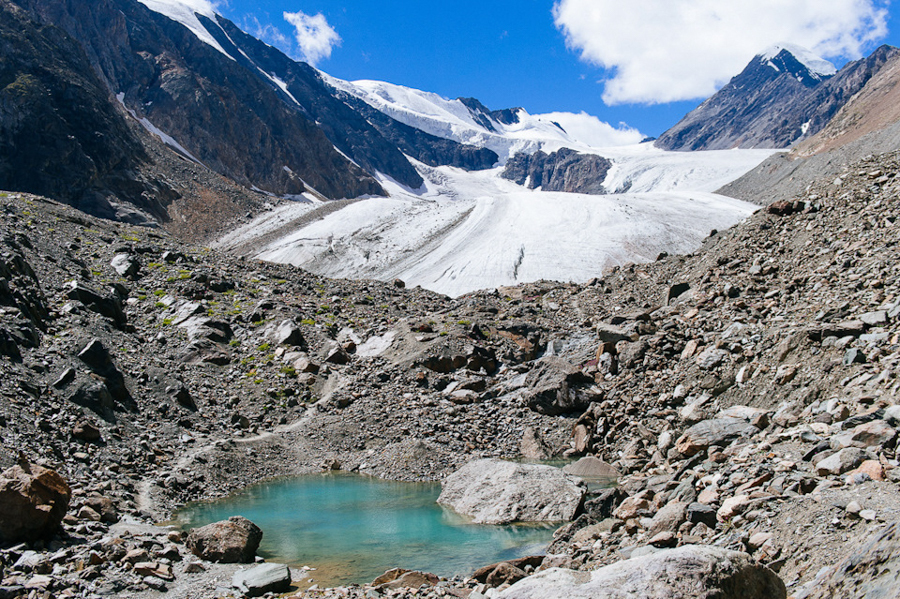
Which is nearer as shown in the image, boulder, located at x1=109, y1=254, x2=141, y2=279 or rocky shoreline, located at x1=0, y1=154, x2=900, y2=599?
rocky shoreline, located at x1=0, y1=154, x2=900, y2=599

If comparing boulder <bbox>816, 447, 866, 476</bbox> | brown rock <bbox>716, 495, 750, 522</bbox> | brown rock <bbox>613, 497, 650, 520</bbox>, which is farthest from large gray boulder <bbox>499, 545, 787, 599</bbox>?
A: brown rock <bbox>613, 497, 650, 520</bbox>

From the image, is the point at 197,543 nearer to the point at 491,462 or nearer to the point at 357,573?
the point at 357,573

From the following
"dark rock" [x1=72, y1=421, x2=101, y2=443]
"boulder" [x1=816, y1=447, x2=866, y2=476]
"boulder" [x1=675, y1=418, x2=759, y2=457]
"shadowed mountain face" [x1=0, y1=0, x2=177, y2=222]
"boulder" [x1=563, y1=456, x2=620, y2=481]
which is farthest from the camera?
"shadowed mountain face" [x1=0, y1=0, x2=177, y2=222]

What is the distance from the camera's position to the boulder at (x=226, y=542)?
32.4ft

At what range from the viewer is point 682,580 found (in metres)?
5.02

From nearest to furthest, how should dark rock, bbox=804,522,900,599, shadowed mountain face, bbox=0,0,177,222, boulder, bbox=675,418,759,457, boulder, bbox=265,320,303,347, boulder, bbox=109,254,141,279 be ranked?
dark rock, bbox=804,522,900,599 → boulder, bbox=675,418,759,457 → boulder, bbox=265,320,303,347 → boulder, bbox=109,254,141,279 → shadowed mountain face, bbox=0,0,177,222

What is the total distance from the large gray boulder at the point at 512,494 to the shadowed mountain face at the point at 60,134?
168 feet

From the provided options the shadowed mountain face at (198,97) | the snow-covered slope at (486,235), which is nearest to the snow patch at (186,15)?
the shadowed mountain face at (198,97)

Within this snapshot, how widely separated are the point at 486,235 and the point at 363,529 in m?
35.6

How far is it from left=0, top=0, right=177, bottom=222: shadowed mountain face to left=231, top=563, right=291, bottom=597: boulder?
5374 cm

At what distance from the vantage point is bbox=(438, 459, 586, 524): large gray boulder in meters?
12.8

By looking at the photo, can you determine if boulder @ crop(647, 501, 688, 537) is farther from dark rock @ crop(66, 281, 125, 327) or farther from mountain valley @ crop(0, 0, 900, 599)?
dark rock @ crop(66, 281, 125, 327)

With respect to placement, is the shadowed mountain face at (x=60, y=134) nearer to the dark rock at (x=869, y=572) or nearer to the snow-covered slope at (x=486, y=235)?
the snow-covered slope at (x=486, y=235)

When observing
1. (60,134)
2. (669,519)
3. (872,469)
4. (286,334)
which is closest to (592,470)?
(669,519)
